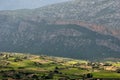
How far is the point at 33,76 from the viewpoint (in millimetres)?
175375

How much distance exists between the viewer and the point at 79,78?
17750cm

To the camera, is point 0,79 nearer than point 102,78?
Yes

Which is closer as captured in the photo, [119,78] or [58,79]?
[58,79]

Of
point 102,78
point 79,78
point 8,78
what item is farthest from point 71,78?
point 8,78

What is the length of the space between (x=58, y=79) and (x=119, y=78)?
3290 centimetres

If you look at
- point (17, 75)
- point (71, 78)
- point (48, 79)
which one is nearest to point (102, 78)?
point (71, 78)

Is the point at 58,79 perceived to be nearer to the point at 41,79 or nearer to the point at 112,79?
the point at 41,79

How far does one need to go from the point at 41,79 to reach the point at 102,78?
32037 mm

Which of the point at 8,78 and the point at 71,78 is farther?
the point at 71,78

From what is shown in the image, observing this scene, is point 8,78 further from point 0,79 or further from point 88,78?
point 88,78

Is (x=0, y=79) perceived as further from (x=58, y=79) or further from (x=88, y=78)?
(x=88, y=78)

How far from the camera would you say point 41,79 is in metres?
165

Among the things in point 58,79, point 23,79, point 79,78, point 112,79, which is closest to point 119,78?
point 112,79

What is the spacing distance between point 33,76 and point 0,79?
21.2m
